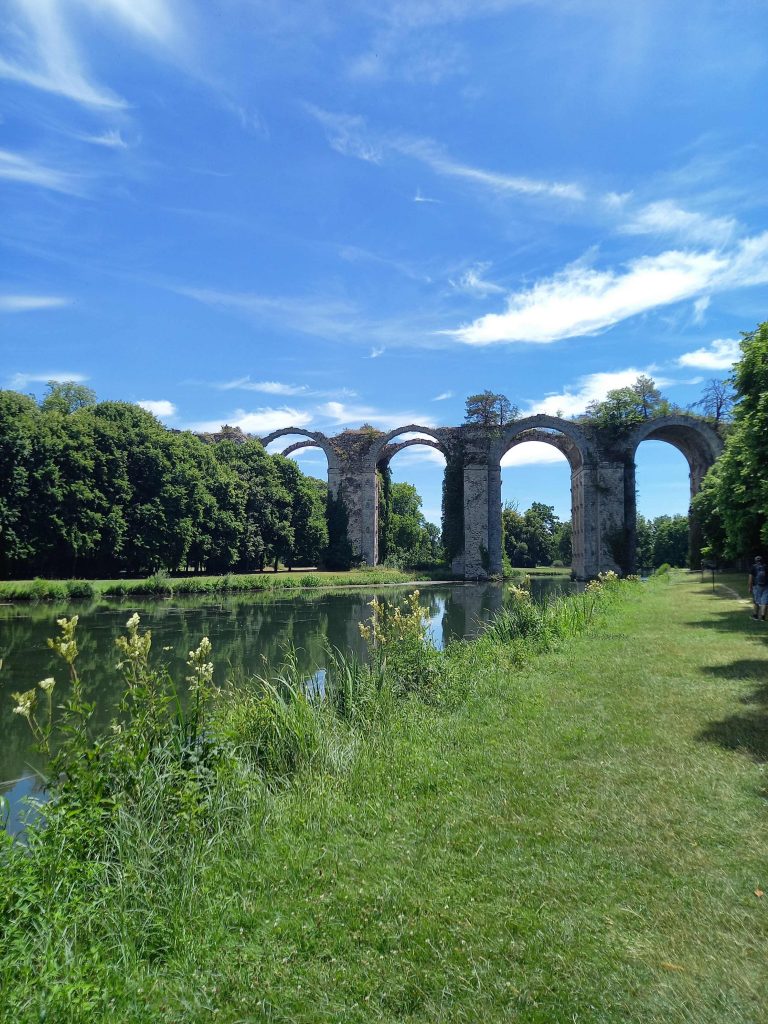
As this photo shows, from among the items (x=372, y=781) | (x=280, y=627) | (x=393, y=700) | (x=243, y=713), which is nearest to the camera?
(x=372, y=781)

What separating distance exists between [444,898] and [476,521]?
122ft

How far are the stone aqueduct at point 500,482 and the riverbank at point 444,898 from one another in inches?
1369

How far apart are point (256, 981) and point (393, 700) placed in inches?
162

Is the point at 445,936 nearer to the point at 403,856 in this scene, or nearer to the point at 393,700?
the point at 403,856

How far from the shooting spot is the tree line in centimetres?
2712

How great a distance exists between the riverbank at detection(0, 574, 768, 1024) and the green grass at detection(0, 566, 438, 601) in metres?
22.0

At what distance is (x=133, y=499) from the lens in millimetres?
31344

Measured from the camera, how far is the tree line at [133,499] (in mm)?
27125

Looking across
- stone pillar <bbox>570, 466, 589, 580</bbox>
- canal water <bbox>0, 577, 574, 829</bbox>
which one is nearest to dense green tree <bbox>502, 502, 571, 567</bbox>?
stone pillar <bbox>570, 466, 589, 580</bbox>

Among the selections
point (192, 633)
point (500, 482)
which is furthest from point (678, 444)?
point (192, 633)

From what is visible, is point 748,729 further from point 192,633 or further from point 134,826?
point 192,633

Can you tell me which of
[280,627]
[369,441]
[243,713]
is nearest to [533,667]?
[243,713]

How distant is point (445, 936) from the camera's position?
8.21 ft

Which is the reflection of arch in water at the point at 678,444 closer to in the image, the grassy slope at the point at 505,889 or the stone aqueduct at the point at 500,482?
the stone aqueduct at the point at 500,482
